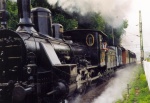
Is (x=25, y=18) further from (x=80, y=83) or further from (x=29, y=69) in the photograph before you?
(x=80, y=83)

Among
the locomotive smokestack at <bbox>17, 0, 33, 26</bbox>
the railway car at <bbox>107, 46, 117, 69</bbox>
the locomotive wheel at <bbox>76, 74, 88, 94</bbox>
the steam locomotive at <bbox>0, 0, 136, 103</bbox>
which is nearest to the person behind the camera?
the steam locomotive at <bbox>0, 0, 136, 103</bbox>

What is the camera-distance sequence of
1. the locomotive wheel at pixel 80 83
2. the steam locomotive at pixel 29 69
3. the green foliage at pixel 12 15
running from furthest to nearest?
the green foliage at pixel 12 15 < the locomotive wheel at pixel 80 83 < the steam locomotive at pixel 29 69

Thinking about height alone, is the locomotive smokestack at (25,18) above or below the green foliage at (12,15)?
below

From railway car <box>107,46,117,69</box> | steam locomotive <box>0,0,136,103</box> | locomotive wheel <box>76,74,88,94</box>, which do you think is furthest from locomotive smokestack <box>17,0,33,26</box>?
railway car <box>107,46,117,69</box>

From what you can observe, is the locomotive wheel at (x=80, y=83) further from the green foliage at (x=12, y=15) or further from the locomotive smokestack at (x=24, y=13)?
the green foliage at (x=12, y=15)

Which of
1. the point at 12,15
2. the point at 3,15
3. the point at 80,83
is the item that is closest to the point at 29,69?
the point at 3,15

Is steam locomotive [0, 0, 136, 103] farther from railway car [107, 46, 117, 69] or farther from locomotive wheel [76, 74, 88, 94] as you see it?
railway car [107, 46, 117, 69]

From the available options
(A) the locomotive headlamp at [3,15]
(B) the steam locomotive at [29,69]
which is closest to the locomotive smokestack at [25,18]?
(B) the steam locomotive at [29,69]

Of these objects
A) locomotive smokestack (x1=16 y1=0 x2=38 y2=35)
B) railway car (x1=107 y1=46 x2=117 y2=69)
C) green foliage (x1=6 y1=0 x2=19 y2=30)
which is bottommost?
railway car (x1=107 y1=46 x2=117 y2=69)

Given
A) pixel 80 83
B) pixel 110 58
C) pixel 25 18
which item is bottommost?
pixel 80 83

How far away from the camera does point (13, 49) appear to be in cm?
672

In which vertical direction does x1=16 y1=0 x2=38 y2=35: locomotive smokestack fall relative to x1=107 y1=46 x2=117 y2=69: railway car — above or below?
above

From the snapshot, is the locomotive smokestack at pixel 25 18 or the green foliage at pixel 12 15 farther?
the green foliage at pixel 12 15

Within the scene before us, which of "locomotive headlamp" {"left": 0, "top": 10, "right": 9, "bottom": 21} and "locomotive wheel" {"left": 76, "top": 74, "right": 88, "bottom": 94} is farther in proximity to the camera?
"locomotive wheel" {"left": 76, "top": 74, "right": 88, "bottom": 94}
